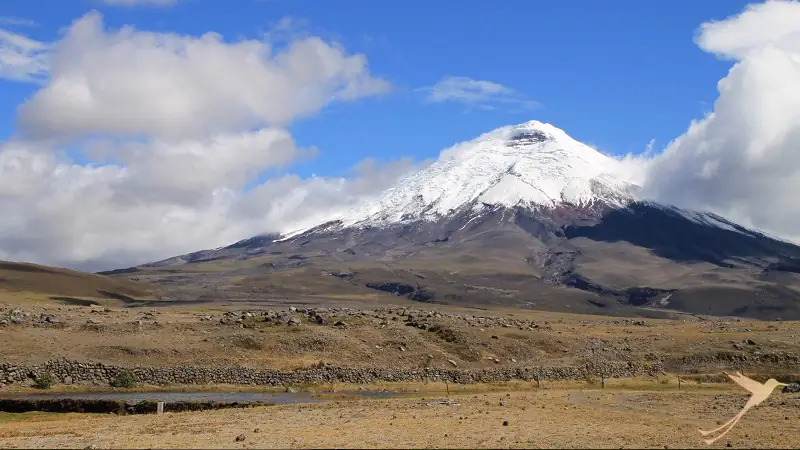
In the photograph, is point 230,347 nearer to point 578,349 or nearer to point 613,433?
point 578,349

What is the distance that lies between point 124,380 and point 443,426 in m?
35.5

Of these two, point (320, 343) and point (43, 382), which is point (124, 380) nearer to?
point (43, 382)

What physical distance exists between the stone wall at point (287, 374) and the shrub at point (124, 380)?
2.04 feet

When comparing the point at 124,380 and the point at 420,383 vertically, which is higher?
the point at 124,380

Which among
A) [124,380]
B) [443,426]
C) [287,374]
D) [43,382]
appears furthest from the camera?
[287,374]

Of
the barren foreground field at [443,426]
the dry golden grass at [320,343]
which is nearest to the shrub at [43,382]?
the dry golden grass at [320,343]

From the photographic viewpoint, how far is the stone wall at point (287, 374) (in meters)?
60.1

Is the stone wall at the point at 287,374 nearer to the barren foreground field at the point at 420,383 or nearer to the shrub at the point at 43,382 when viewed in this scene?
the shrub at the point at 43,382

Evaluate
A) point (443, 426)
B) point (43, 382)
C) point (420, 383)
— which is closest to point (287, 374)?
point (420, 383)

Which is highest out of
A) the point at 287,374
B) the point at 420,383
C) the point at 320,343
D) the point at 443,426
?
the point at 320,343

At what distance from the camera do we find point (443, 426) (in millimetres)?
33062

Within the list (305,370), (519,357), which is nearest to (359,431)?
(305,370)

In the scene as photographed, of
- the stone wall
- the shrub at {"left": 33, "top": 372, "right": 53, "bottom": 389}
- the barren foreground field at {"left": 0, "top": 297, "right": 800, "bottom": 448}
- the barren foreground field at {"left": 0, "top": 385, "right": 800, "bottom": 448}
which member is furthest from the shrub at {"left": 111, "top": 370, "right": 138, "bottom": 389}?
the barren foreground field at {"left": 0, "top": 385, "right": 800, "bottom": 448}

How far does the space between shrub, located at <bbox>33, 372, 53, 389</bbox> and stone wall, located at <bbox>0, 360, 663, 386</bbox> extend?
0.62 metres
